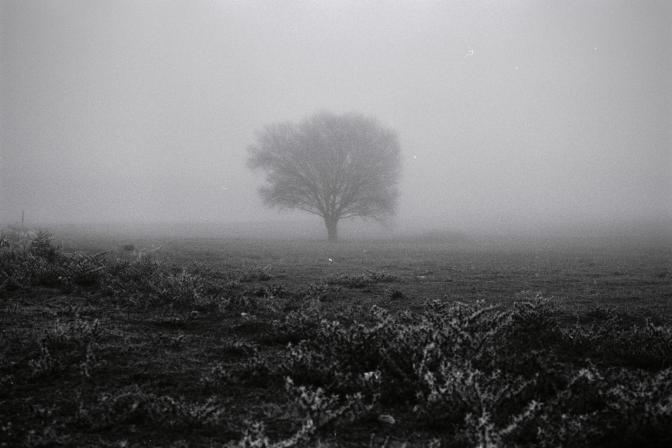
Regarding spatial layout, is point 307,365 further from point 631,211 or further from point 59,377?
point 631,211

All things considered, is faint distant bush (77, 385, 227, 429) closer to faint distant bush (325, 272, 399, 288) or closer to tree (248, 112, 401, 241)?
faint distant bush (325, 272, 399, 288)

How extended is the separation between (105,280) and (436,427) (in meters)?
6.92

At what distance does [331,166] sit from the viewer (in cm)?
3334

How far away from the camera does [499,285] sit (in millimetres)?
9445

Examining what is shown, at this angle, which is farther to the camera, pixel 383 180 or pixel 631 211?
pixel 631 211

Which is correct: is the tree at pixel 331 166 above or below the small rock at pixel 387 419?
above

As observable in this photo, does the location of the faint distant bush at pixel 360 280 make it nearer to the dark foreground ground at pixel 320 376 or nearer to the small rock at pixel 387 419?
the dark foreground ground at pixel 320 376

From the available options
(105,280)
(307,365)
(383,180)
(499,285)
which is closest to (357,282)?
(499,285)

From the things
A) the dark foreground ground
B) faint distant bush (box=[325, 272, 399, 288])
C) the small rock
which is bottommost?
faint distant bush (box=[325, 272, 399, 288])

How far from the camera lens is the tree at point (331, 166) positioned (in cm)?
3334

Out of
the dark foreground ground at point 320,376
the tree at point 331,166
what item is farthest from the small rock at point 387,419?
the tree at point 331,166

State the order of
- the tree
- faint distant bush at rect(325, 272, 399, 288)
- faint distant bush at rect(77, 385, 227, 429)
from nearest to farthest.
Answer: faint distant bush at rect(77, 385, 227, 429) → faint distant bush at rect(325, 272, 399, 288) → the tree

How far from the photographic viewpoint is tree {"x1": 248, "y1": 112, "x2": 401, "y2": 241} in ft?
109

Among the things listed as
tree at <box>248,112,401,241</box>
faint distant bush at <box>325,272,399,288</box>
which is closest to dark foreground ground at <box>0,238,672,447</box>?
faint distant bush at <box>325,272,399,288</box>
